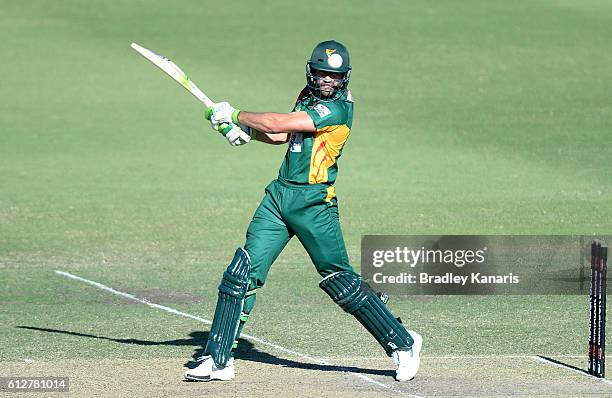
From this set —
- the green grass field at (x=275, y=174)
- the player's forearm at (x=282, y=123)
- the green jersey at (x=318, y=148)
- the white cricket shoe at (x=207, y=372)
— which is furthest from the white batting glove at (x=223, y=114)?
the green grass field at (x=275, y=174)

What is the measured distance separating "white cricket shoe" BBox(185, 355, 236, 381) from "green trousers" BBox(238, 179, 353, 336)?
34 centimetres

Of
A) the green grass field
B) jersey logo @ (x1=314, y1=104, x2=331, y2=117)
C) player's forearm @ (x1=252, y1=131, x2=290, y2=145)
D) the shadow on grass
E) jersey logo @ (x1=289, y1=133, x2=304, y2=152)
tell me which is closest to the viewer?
jersey logo @ (x1=314, y1=104, x2=331, y2=117)

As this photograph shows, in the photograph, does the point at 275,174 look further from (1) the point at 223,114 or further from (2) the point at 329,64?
(2) the point at 329,64

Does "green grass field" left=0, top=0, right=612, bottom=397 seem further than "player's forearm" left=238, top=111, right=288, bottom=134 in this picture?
Yes

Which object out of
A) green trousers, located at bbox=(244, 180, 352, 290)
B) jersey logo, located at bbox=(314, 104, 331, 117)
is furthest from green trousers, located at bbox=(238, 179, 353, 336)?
jersey logo, located at bbox=(314, 104, 331, 117)

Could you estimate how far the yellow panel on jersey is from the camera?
8.44m

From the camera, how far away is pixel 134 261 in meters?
14.0

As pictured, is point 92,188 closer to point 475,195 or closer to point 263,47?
point 475,195

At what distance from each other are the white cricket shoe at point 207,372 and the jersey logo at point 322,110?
175 centimetres

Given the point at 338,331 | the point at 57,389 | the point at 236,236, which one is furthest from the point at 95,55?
the point at 57,389

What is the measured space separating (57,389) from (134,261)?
588 cm

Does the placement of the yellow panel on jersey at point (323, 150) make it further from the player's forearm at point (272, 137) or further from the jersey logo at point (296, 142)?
the player's forearm at point (272, 137)

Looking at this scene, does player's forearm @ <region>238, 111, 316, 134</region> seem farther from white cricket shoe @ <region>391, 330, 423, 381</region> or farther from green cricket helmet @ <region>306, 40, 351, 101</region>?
white cricket shoe @ <region>391, 330, 423, 381</region>

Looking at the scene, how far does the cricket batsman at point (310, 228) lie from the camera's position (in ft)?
27.5
